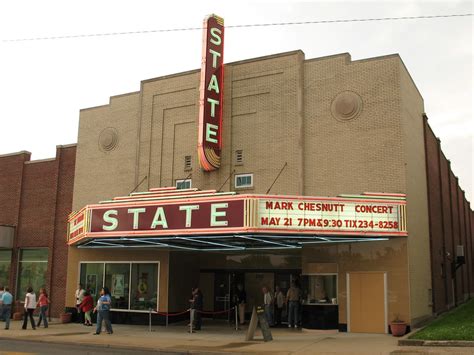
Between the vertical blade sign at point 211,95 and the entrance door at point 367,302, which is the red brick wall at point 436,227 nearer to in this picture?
the entrance door at point 367,302

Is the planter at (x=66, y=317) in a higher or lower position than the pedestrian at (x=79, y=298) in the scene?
lower

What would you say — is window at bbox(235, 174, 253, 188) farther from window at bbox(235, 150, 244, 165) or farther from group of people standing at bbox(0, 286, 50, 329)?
group of people standing at bbox(0, 286, 50, 329)

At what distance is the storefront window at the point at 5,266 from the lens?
29781mm

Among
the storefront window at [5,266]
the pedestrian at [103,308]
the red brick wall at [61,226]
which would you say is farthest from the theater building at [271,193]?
the storefront window at [5,266]

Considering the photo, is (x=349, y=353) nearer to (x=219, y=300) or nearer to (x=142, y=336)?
(x=142, y=336)

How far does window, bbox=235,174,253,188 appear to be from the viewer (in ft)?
76.2

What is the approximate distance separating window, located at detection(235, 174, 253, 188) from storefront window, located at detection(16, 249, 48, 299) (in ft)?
39.2

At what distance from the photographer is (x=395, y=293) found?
64.2 feet

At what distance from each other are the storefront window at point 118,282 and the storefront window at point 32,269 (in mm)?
4678

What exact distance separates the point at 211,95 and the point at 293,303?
9.38 m

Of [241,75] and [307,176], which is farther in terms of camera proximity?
[241,75]

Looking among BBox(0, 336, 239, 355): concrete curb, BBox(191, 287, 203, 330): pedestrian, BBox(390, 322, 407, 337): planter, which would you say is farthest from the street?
BBox(390, 322, 407, 337): planter

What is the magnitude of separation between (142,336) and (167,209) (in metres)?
4.99

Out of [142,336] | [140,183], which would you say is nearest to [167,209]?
[142,336]
